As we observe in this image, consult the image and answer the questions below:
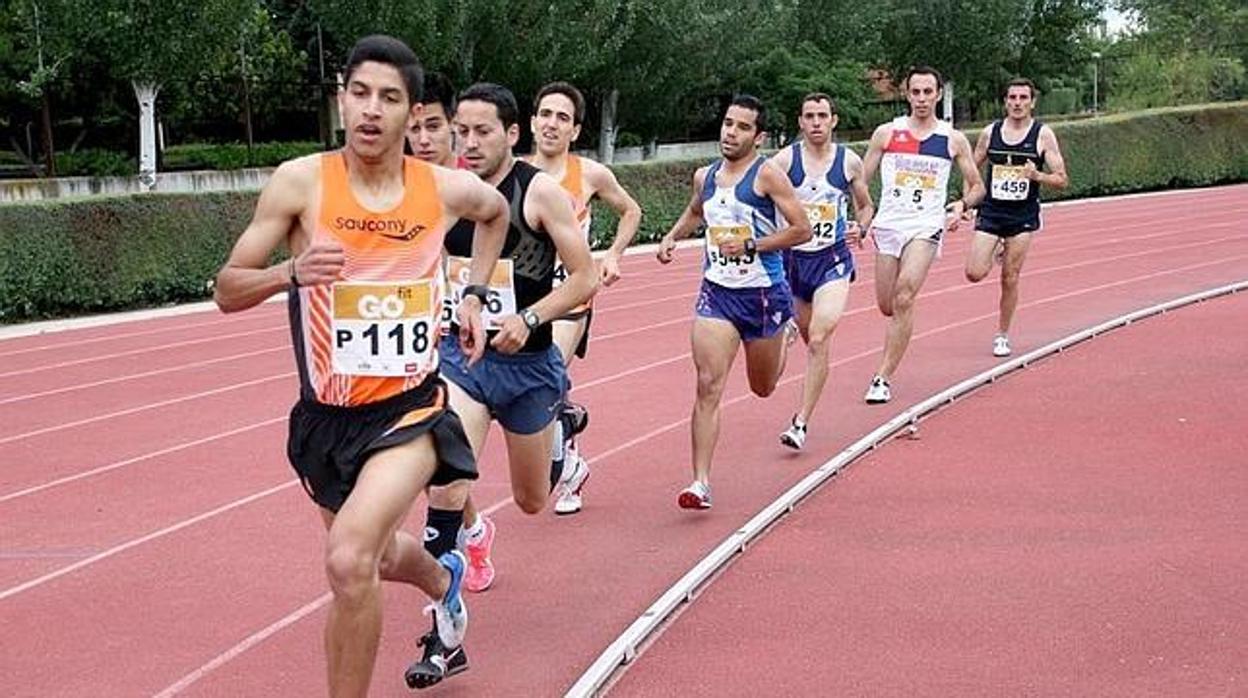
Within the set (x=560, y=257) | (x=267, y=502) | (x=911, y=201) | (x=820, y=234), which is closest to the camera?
(x=560, y=257)

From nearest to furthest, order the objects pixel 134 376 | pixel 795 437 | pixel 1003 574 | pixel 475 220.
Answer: pixel 475 220, pixel 1003 574, pixel 795 437, pixel 134 376

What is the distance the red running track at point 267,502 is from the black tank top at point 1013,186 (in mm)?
1081

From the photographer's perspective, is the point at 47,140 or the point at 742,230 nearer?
the point at 742,230

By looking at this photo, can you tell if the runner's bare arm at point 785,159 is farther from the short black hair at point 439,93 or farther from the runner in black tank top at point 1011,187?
the short black hair at point 439,93

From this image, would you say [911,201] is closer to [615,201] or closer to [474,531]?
[615,201]

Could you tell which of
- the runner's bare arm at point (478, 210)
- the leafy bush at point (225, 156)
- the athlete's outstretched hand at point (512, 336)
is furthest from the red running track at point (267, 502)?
the leafy bush at point (225, 156)

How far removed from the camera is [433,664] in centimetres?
518

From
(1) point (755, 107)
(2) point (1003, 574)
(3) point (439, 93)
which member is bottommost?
(2) point (1003, 574)

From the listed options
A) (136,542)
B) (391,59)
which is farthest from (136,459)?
(391,59)

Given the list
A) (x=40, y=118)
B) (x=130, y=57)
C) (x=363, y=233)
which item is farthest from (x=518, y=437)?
(x=40, y=118)

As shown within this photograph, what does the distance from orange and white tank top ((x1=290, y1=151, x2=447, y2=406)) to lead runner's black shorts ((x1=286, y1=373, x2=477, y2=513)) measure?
3 cm

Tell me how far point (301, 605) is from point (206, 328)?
1204cm

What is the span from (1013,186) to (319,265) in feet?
29.9

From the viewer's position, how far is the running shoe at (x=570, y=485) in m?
7.81
